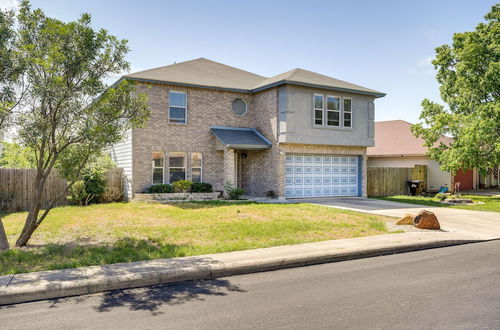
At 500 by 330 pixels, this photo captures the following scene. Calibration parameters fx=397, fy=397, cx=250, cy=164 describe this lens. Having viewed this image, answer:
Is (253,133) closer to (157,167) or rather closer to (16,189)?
(157,167)

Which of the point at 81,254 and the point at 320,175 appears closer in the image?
the point at 81,254

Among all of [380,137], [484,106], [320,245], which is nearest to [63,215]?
[320,245]

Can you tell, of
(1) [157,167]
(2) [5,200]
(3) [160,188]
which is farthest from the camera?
(1) [157,167]

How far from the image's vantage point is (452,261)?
8.37 m

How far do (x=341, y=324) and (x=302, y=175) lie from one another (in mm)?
16130

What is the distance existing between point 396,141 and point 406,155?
2445 millimetres

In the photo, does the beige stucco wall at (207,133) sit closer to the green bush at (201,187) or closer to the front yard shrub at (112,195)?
the green bush at (201,187)

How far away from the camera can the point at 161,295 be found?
6.14 metres

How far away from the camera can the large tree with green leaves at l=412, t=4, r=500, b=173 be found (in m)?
22.4

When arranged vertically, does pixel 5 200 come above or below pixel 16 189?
below

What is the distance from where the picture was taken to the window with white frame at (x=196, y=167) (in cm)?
2005

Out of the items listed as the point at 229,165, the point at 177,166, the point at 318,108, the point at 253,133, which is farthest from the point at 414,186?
the point at 177,166

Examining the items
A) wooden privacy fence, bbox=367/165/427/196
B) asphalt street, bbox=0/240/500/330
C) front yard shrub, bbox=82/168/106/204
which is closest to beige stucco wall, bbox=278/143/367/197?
wooden privacy fence, bbox=367/165/427/196

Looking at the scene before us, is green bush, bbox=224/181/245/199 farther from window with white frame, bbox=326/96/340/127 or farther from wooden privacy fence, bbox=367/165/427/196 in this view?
wooden privacy fence, bbox=367/165/427/196
